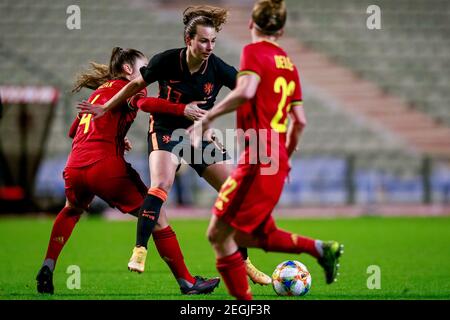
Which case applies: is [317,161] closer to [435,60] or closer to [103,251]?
[435,60]

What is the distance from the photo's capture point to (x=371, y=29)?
2592cm

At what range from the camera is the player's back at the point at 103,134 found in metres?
7.01

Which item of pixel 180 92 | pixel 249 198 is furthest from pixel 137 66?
pixel 249 198

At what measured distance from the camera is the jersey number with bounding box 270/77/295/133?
17.7ft

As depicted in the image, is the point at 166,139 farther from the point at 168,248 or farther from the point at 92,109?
the point at 168,248

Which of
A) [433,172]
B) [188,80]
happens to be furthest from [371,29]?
[188,80]

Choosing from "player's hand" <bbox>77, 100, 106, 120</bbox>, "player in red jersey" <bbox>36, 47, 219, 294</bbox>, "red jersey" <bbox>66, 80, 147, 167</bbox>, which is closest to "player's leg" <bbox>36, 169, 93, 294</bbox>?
"player in red jersey" <bbox>36, 47, 219, 294</bbox>

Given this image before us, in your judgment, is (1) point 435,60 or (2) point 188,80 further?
(1) point 435,60

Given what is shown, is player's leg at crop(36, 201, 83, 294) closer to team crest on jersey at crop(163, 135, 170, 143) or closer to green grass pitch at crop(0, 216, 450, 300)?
green grass pitch at crop(0, 216, 450, 300)

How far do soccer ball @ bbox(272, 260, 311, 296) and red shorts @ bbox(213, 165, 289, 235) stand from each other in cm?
151

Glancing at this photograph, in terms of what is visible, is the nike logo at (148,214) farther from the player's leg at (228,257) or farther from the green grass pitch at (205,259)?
the player's leg at (228,257)

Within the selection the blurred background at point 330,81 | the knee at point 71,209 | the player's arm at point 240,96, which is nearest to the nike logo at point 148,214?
the knee at point 71,209

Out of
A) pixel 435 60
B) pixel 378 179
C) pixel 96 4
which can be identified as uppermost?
pixel 96 4
